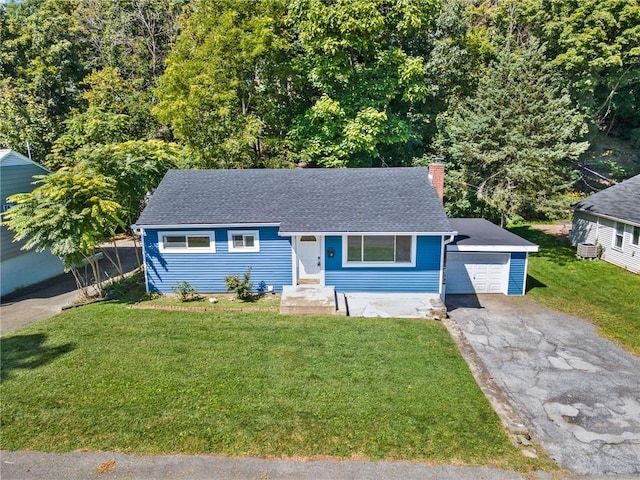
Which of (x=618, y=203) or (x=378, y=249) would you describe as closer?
(x=378, y=249)

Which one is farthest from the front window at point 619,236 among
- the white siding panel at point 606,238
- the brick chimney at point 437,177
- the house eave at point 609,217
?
the brick chimney at point 437,177

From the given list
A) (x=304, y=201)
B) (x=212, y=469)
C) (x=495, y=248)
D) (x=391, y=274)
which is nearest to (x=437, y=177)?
(x=495, y=248)

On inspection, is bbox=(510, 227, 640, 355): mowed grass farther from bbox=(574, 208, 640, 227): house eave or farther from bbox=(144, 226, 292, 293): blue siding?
bbox=(144, 226, 292, 293): blue siding

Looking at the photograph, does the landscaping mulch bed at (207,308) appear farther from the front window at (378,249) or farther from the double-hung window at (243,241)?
the front window at (378,249)

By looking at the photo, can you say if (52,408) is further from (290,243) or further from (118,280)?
(118,280)

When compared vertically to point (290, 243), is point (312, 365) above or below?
below

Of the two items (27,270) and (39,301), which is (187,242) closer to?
(39,301)

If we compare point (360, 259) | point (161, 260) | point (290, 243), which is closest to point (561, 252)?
point (360, 259)
